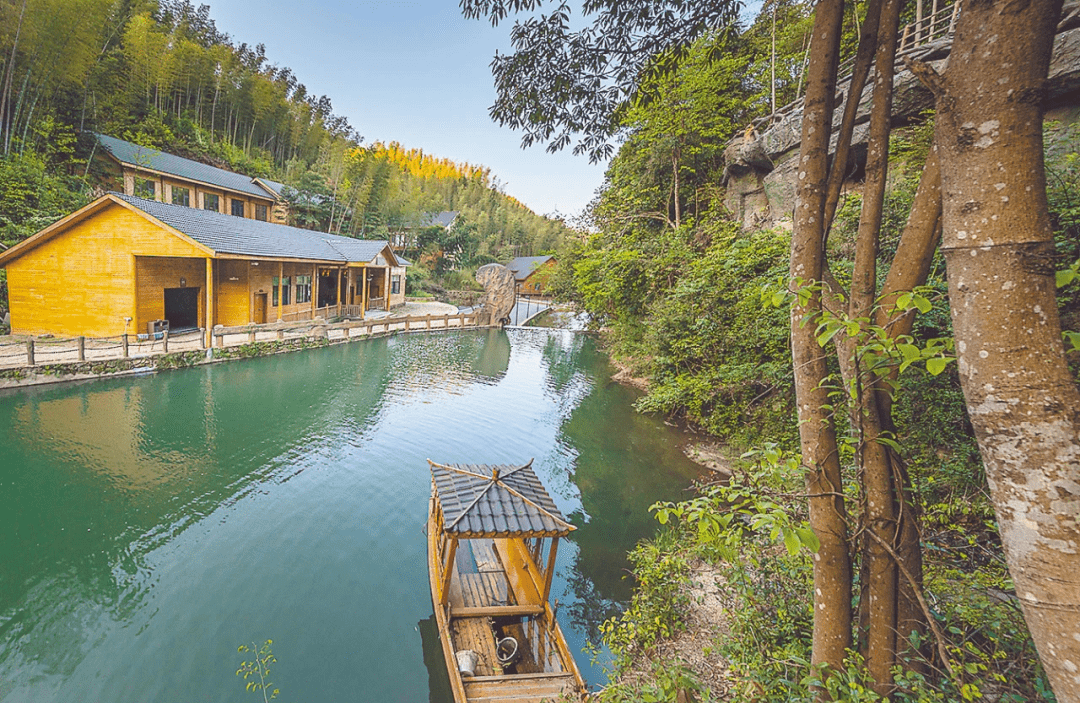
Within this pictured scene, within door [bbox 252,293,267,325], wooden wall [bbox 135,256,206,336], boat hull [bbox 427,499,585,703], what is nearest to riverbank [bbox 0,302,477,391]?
door [bbox 252,293,267,325]

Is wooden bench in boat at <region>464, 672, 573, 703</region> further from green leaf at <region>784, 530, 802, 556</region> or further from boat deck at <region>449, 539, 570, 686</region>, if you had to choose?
green leaf at <region>784, 530, 802, 556</region>

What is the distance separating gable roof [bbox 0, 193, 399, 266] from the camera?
13.3 meters

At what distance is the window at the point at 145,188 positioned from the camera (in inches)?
874

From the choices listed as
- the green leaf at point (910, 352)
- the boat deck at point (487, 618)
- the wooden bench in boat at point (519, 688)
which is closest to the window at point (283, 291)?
the boat deck at point (487, 618)

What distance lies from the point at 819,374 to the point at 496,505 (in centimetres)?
369

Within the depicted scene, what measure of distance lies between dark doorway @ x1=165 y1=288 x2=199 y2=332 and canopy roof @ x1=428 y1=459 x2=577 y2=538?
50.9 ft

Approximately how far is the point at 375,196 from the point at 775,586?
36.3 meters

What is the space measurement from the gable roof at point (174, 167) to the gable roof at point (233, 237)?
778 cm

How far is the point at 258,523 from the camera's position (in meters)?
6.77

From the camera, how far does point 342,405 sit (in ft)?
40.5

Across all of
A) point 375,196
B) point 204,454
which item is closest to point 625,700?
point 204,454

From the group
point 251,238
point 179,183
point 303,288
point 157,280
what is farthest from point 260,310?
point 179,183

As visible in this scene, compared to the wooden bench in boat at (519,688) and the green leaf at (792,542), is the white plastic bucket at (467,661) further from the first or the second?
the green leaf at (792,542)

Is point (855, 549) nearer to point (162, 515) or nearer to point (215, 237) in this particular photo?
point (162, 515)
